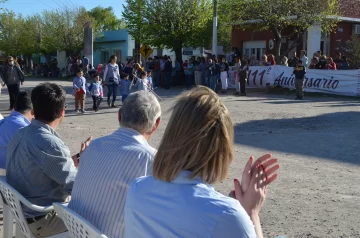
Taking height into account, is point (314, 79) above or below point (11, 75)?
below

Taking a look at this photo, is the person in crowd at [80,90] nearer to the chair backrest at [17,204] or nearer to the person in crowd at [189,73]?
the chair backrest at [17,204]

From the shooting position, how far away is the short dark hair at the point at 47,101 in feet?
12.4

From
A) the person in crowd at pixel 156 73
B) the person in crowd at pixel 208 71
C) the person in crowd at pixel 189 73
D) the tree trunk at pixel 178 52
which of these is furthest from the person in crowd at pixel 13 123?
the tree trunk at pixel 178 52

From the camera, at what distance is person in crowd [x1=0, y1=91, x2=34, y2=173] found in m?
4.84

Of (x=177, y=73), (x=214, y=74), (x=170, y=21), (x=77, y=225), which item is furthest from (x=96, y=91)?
(x=170, y=21)

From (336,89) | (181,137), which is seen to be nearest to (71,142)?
(181,137)

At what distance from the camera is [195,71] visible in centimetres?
2677

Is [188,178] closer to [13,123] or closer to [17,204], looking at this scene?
[17,204]

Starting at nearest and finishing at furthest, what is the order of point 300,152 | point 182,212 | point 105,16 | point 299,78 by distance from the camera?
point 182,212
point 300,152
point 299,78
point 105,16

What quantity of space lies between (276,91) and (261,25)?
6.44 metres

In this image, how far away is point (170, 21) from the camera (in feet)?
103

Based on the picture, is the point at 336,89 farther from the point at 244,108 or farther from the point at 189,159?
the point at 189,159

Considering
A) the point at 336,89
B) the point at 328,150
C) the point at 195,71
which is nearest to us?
the point at 328,150

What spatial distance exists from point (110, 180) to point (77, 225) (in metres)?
0.30
